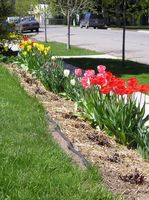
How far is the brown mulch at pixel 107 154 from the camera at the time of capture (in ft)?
14.7

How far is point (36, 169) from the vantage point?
4.56 metres

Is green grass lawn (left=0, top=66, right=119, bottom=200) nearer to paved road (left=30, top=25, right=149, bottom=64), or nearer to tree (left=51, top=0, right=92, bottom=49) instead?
paved road (left=30, top=25, right=149, bottom=64)

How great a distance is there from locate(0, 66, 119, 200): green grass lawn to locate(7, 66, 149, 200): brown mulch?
0.80ft

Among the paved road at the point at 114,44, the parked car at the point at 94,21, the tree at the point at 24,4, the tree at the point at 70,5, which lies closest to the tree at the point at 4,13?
the paved road at the point at 114,44

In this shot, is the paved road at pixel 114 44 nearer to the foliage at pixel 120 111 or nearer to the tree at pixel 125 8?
the tree at pixel 125 8

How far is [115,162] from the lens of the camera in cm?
520

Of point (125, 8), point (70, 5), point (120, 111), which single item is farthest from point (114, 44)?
point (120, 111)

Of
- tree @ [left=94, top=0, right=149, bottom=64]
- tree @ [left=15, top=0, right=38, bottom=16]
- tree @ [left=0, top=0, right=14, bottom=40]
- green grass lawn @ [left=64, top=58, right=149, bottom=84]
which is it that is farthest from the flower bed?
tree @ [left=15, top=0, right=38, bottom=16]

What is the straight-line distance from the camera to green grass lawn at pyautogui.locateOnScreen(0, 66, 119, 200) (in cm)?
402

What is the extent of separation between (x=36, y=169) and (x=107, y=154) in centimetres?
113

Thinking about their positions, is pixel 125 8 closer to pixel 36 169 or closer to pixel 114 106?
pixel 114 106

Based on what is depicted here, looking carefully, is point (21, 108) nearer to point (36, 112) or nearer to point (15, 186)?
point (36, 112)

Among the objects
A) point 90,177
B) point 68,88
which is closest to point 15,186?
point 90,177

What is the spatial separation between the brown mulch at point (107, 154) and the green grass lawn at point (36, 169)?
0.24 m
